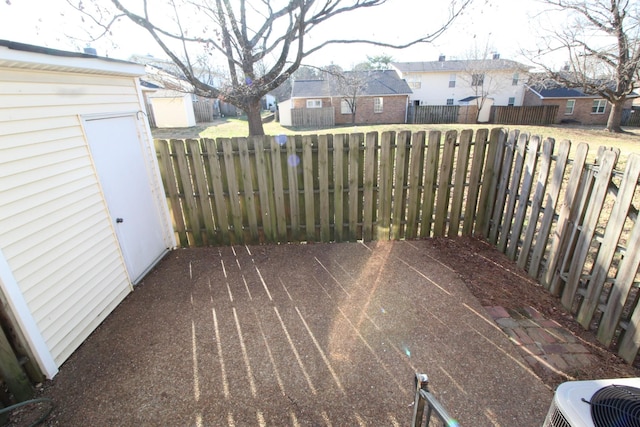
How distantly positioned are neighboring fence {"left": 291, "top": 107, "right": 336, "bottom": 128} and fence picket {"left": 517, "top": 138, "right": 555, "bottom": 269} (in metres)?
23.3

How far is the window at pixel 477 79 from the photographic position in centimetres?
2875

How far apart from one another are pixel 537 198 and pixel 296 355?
3.57 meters

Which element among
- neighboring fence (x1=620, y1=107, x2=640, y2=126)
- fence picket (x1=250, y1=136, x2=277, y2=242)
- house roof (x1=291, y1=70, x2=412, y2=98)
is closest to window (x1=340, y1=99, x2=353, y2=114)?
house roof (x1=291, y1=70, x2=412, y2=98)

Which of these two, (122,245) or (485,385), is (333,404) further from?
(122,245)

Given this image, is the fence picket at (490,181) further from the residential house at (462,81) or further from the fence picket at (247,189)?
the residential house at (462,81)

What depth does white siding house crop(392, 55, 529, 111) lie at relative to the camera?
29.7m

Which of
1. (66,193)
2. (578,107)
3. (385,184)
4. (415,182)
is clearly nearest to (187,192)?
(66,193)

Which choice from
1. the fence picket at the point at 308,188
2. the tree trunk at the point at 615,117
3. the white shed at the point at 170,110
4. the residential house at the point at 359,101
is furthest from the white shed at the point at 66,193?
the tree trunk at the point at 615,117

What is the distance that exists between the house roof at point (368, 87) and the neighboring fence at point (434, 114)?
181 centimetres

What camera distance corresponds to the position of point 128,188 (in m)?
4.40

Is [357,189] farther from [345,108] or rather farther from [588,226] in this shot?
[345,108]

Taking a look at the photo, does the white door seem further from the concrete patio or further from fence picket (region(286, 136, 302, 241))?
fence picket (region(286, 136, 302, 241))

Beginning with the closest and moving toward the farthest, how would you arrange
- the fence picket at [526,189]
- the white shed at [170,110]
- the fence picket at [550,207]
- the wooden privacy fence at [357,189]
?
the fence picket at [550,207], the fence picket at [526,189], the wooden privacy fence at [357,189], the white shed at [170,110]

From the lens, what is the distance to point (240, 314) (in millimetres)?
3783
